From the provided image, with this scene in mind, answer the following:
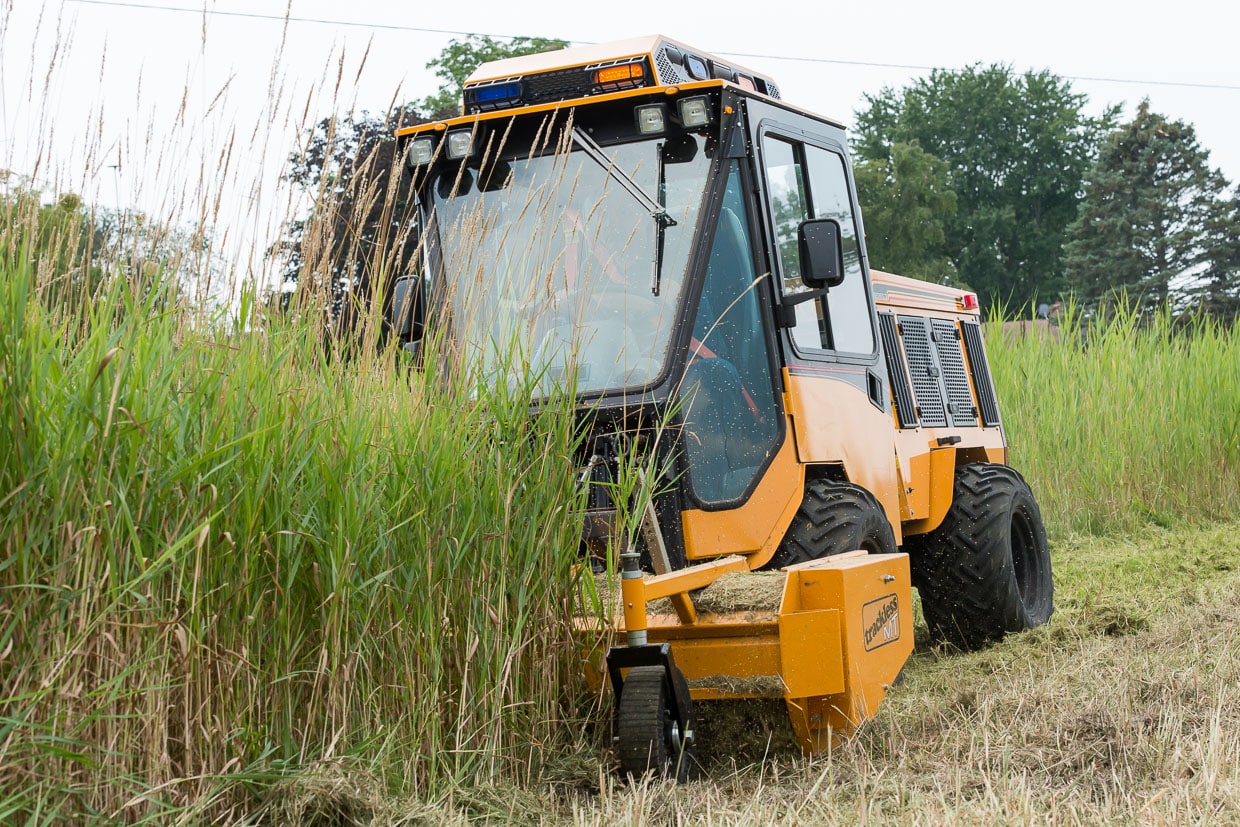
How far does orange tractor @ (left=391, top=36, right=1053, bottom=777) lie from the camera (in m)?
4.11

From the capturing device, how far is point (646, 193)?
4.82 meters

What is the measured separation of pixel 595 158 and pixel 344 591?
2134 millimetres

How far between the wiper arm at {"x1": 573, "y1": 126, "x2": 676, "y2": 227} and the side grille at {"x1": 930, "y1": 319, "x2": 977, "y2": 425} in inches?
120

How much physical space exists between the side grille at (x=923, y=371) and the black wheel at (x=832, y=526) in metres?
1.81

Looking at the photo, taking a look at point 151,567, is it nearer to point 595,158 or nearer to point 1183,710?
point 595,158

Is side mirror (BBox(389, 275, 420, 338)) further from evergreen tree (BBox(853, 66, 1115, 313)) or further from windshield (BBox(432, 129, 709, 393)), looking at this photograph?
evergreen tree (BBox(853, 66, 1115, 313))

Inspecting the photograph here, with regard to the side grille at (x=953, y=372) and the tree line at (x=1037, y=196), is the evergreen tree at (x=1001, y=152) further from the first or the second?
the side grille at (x=953, y=372)

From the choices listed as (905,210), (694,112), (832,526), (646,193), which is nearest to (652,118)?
(694,112)

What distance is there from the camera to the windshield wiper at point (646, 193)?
4.70m

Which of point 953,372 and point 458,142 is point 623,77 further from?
point 953,372

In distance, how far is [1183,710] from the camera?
428 centimetres

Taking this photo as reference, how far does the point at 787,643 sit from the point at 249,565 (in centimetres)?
169

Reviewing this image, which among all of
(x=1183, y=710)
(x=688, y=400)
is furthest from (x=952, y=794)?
(x=688, y=400)

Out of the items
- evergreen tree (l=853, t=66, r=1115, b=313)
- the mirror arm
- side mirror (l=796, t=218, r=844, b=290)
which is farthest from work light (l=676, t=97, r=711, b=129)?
evergreen tree (l=853, t=66, r=1115, b=313)
